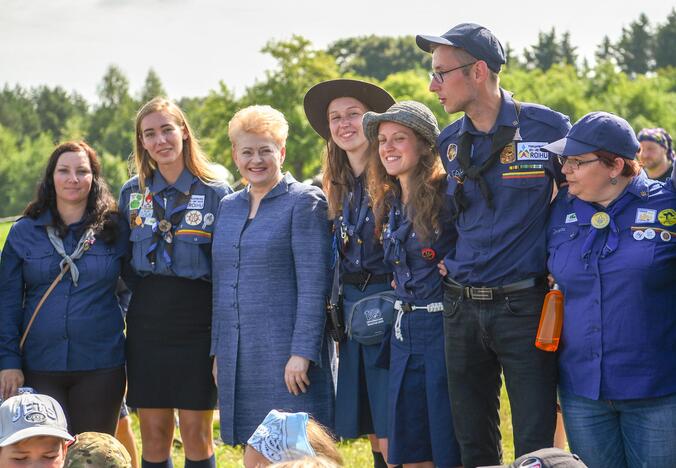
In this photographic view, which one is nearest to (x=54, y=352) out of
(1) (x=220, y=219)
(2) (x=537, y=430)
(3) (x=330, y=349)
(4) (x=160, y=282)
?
(4) (x=160, y=282)

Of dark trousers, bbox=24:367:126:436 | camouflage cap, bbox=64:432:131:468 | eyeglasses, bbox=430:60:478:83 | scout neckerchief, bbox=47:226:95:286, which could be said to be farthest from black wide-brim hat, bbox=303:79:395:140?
camouflage cap, bbox=64:432:131:468

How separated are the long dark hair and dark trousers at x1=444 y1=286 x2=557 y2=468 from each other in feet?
6.68

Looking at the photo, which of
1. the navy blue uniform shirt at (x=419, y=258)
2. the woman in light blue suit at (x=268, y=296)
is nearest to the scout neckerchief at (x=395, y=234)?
the navy blue uniform shirt at (x=419, y=258)

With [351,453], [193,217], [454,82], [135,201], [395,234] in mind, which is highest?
[454,82]

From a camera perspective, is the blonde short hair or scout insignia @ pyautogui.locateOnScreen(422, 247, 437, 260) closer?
scout insignia @ pyautogui.locateOnScreen(422, 247, 437, 260)

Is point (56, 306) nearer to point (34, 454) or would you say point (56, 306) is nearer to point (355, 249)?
point (34, 454)

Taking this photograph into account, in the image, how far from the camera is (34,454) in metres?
3.46

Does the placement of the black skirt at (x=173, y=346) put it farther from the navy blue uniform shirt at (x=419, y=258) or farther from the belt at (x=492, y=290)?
the belt at (x=492, y=290)

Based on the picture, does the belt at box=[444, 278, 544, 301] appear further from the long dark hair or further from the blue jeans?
the long dark hair

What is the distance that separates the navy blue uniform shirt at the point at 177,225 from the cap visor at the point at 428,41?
1.48 m

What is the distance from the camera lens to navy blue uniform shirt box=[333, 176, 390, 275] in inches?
177

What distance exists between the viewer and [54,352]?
4.78 meters

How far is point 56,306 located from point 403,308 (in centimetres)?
192

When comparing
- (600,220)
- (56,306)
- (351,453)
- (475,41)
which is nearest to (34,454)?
(56,306)
